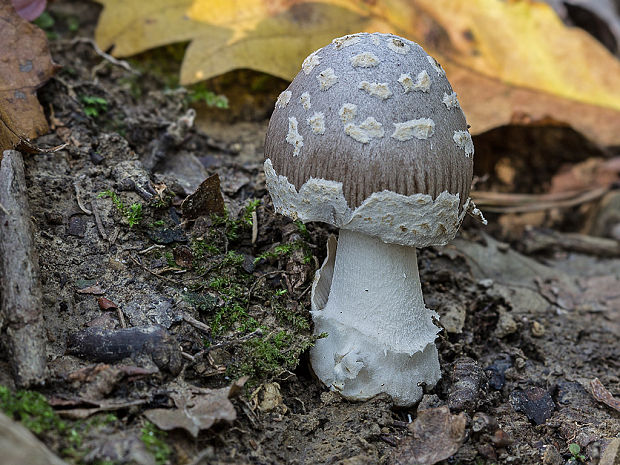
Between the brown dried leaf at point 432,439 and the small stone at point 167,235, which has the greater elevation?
the small stone at point 167,235

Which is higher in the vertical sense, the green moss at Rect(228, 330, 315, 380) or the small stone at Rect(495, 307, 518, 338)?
the green moss at Rect(228, 330, 315, 380)

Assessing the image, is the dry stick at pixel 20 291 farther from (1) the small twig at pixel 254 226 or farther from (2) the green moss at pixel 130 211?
(1) the small twig at pixel 254 226

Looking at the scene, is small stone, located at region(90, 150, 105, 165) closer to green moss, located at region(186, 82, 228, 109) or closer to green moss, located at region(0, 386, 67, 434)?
green moss, located at region(186, 82, 228, 109)

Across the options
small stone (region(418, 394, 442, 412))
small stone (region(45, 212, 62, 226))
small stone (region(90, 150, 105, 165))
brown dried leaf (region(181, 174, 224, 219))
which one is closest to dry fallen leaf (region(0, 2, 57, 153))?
small stone (region(90, 150, 105, 165))

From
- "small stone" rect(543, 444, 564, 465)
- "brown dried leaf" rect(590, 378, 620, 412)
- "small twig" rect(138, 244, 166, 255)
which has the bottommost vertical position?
"brown dried leaf" rect(590, 378, 620, 412)

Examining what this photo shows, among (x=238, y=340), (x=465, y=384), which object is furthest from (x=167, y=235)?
Answer: (x=465, y=384)

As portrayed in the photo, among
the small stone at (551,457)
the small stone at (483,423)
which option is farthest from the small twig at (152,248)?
the small stone at (551,457)

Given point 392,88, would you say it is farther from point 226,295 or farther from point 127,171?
point 127,171

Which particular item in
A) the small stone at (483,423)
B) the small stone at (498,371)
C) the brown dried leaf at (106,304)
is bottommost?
the small stone at (498,371)
